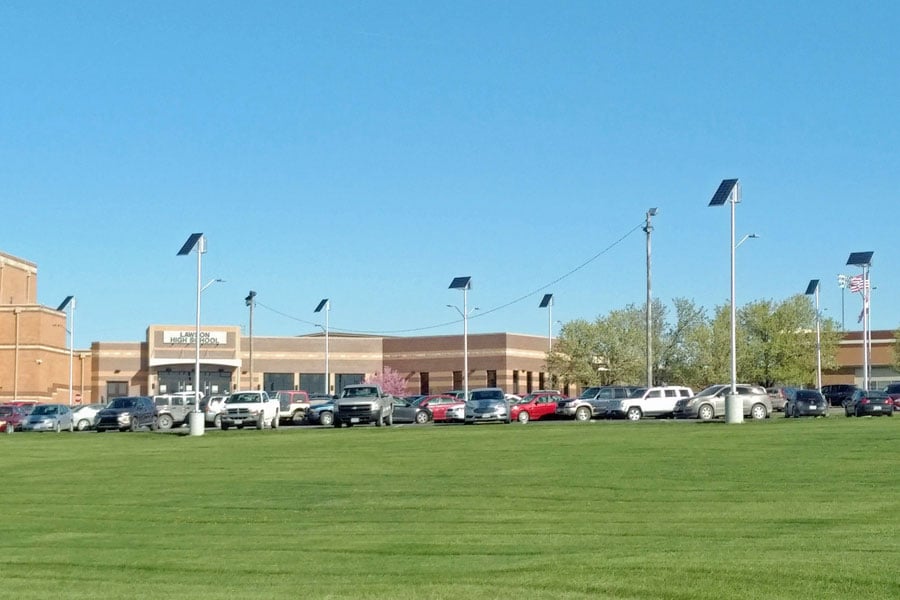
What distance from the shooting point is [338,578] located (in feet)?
45.5

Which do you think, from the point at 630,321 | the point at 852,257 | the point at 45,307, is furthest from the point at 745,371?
the point at 45,307


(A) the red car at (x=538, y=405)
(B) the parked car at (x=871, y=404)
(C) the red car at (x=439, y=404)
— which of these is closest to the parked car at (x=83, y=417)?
(C) the red car at (x=439, y=404)

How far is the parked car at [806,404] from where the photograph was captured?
5522 cm

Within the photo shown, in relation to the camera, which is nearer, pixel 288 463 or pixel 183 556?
→ pixel 183 556

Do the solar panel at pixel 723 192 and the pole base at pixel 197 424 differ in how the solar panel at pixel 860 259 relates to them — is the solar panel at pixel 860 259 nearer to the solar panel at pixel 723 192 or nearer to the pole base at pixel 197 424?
the solar panel at pixel 723 192

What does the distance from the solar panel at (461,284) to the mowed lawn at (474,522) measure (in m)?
50.3

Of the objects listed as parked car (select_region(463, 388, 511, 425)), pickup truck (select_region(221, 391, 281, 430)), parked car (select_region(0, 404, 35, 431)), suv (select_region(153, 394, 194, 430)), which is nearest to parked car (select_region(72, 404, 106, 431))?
parked car (select_region(0, 404, 35, 431))

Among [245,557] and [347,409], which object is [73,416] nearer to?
[347,409]

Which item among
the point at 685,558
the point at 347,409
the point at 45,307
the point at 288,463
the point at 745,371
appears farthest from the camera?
the point at 745,371

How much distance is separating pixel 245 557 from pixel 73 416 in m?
46.6

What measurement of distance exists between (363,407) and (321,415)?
6.04 metres

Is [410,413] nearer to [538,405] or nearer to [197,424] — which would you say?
[538,405]

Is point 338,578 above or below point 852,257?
below

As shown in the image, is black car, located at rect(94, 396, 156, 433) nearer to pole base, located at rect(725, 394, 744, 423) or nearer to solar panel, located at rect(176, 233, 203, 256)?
solar panel, located at rect(176, 233, 203, 256)
